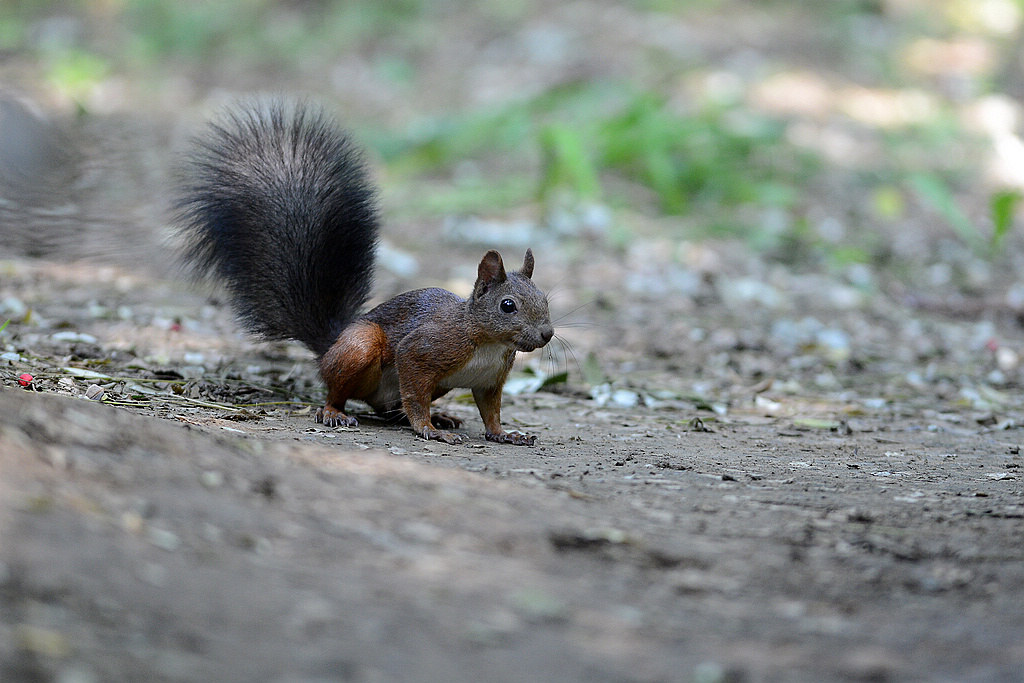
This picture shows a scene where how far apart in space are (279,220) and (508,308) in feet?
3.40

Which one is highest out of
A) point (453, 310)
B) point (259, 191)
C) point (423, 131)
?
point (423, 131)

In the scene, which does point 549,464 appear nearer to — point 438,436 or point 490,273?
point 438,436

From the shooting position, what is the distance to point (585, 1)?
13.2 meters

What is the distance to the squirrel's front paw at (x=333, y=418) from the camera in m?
3.80

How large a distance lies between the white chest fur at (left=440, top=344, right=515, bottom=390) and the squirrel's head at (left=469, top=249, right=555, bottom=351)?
8cm

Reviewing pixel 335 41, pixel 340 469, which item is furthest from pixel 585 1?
pixel 340 469

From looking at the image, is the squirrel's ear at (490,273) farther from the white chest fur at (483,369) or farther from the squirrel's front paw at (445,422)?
the squirrel's front paw at (445,422)

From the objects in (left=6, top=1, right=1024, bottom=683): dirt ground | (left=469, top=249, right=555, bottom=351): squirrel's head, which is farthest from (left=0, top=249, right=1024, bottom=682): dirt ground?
(left=469, top=249, right=555, bottom=351): squirrel's head

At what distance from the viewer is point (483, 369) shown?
12.5 ft

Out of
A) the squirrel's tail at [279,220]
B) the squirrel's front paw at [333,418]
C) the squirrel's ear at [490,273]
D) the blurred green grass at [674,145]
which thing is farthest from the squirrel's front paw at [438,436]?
the blurred green grass at [674,145]

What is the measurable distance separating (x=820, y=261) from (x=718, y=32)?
5.55m

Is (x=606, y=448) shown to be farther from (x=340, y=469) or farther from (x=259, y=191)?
(x=259, y=191)

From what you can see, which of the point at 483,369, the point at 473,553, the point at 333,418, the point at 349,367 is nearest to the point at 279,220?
the point at 349,367

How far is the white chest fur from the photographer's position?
3.78 meters
